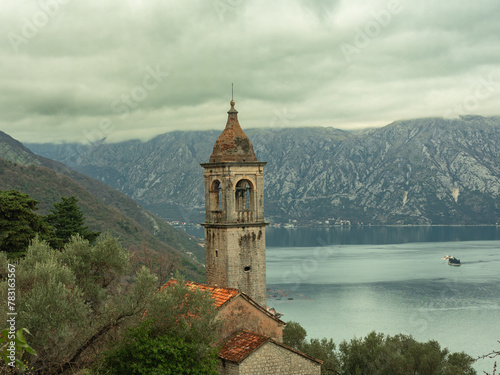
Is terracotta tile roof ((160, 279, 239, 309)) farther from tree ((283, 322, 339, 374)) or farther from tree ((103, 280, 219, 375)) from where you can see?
tree ((283, 322, 339, 374))

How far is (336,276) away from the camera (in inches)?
4845

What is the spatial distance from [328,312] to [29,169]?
68287 millimetres

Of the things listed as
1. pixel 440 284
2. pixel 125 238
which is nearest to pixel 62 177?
pixel 125 238

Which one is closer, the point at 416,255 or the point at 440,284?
the point at 440,284

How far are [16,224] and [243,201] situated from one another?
12.0 m

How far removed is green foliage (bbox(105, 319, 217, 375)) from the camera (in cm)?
1667

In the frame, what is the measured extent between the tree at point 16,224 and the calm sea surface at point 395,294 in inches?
1830

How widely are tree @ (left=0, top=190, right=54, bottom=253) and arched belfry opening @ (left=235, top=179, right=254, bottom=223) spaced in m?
10.3

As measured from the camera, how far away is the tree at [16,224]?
91.3 feet

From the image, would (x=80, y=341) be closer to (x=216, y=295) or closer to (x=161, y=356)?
(x=161, y=356)

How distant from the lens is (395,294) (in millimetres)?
99062

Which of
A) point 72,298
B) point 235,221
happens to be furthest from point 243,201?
point 72,298

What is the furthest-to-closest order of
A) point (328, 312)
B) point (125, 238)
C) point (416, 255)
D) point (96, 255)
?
point (416, 255)
point (125, 238)
point (328, 312)
point (96, 255)

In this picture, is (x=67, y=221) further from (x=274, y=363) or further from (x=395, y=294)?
(x=395, y=294)
